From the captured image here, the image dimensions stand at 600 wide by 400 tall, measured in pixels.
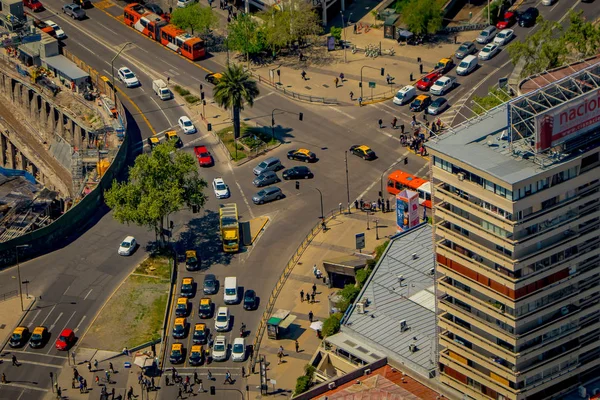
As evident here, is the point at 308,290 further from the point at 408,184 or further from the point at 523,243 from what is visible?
the point at 523,243

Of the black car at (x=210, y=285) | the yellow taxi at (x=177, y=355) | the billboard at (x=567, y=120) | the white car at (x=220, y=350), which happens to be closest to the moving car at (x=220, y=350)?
the white car at (x=220, y=350)

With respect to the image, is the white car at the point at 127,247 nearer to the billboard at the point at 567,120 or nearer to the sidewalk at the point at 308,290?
the sidewalk at the point at 308,290

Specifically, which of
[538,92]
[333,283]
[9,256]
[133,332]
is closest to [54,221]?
[9,256]

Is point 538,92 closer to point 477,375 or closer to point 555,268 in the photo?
point 555,268

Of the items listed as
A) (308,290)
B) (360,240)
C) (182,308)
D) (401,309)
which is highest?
(401,309)

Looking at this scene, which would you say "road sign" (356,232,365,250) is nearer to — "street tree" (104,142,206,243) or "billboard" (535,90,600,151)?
"street tree" (104,142,206,243)

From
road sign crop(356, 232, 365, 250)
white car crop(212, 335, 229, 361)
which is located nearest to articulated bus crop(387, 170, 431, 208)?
road sign crop(356, 232, 365, 250)

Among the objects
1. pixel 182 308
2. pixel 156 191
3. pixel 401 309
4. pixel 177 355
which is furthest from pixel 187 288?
pixel 401 309

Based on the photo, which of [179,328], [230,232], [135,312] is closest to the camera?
[179,328]
